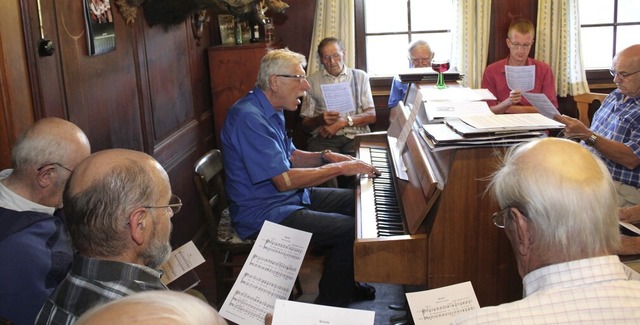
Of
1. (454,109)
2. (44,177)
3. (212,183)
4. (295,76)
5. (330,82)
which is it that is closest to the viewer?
(44,177)

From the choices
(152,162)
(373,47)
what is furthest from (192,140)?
(152,162)

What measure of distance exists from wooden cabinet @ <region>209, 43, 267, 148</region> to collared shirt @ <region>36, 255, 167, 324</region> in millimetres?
3008

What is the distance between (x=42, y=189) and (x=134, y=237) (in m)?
0.61

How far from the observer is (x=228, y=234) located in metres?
3.17

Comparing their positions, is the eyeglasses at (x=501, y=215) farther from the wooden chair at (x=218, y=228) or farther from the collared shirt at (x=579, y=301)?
the wooden chair at (x=218, y=228)

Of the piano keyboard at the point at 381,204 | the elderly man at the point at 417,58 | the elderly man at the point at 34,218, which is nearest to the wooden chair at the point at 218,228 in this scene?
the piano keyboard at the point at 381,204

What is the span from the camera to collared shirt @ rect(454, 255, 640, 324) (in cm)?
133

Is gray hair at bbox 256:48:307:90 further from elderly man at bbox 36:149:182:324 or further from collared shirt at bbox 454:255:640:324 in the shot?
collared shirt at bbox 454:255:640:324

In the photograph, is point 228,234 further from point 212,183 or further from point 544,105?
point 544,105

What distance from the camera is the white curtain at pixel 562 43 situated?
5.06 m

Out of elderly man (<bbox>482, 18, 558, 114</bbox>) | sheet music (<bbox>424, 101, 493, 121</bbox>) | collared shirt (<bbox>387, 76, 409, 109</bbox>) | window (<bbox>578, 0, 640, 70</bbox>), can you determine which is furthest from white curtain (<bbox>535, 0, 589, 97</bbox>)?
sheet music (<bbox>424, 101, 493, 121</bbox>)

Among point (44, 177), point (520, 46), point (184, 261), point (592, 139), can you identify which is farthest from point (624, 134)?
point (44, 177)

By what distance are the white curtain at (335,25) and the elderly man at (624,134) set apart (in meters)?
2.25

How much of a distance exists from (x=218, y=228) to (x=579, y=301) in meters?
2.12
